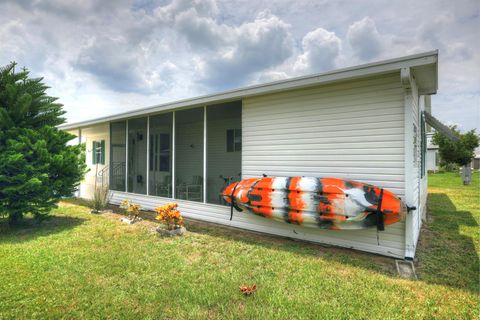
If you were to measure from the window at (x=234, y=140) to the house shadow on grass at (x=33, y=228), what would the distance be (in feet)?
15.7

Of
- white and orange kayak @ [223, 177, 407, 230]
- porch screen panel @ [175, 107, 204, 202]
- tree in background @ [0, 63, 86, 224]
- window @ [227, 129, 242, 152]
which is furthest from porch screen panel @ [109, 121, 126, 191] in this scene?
white and orange kayak @ [223, 177, 407, 230]

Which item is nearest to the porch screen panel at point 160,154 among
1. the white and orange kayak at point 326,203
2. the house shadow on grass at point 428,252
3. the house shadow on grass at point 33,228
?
the house shadow on grass at point 33,228

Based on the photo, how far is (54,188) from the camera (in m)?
5.72

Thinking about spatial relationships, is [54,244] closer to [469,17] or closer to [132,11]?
[132,11]

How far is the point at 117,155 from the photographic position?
31.1ft

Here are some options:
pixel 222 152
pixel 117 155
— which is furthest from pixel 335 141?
pixel 117 155

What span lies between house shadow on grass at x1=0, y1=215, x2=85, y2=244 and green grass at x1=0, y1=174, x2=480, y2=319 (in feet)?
0.22

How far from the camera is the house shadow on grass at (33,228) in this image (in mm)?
4902

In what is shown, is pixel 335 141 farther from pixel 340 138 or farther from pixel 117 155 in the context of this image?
pixel 117 155

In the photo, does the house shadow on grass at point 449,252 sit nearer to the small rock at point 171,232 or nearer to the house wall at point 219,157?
the small rock at point 171,232

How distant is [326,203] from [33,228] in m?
5.98

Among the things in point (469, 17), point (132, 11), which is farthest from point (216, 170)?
point (469, 17)

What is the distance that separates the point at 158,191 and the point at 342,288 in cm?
622

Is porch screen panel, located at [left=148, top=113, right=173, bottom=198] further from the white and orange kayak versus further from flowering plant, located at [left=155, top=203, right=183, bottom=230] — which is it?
the white and orange kayak
